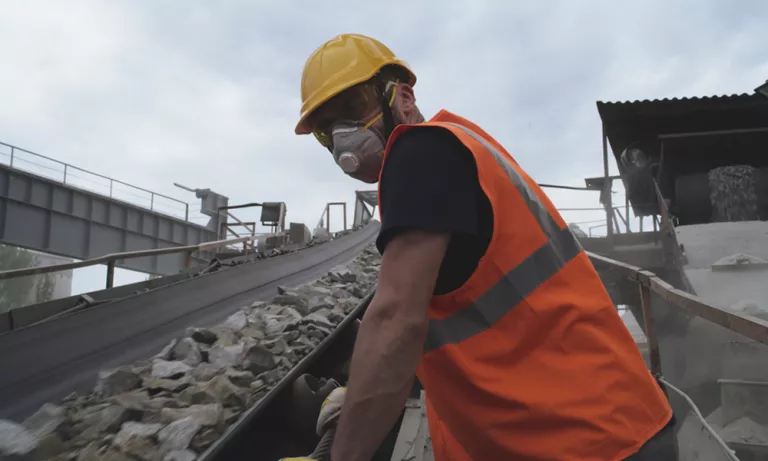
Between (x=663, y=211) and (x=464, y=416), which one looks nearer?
(x=464, y=416)

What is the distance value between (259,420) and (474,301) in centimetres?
175

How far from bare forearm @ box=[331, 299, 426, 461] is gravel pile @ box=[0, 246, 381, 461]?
4.49 feet

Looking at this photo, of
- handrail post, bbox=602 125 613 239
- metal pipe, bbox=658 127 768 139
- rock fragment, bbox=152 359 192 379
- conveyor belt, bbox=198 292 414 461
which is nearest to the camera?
conveyor belt, bbox=198 292 414 461

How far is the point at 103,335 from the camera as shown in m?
3.79

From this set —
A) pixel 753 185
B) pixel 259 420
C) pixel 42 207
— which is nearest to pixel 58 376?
pixel 259 420

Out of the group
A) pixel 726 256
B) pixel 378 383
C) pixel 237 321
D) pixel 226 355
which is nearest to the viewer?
pixel 378 383

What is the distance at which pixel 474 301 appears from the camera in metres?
1.10

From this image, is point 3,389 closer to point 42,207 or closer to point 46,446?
point 46,446

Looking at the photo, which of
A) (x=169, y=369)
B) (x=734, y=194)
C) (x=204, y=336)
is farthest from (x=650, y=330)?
(x=734, y=194)

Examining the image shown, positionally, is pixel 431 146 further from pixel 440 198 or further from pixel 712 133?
pixel 712 133

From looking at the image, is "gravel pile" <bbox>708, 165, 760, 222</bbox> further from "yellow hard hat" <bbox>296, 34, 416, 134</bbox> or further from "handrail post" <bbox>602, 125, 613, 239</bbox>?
"yellow hard hat" <bbox>296, 34, 416, 134</bbox>

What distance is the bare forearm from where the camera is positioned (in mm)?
1009

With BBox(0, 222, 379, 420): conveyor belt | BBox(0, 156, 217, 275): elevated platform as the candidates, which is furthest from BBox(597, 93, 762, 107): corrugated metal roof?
BBox(0, 156, 217, 275): elevated platform

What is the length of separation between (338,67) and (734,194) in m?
9.26
